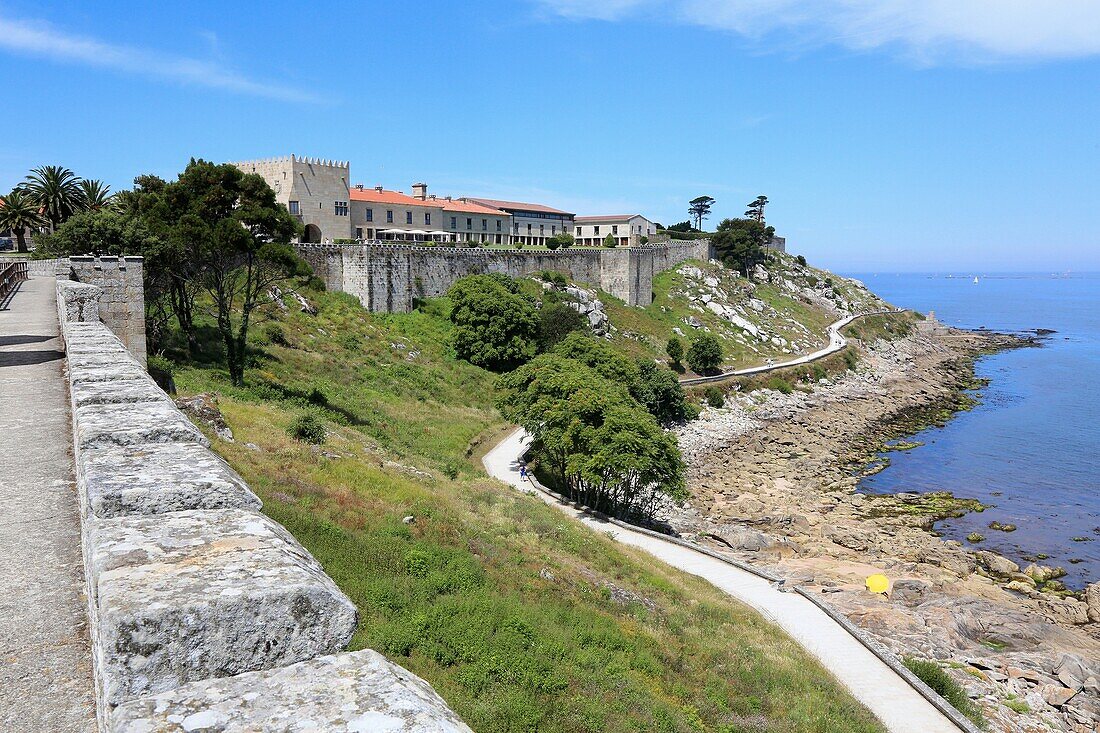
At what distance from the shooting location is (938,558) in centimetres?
3003

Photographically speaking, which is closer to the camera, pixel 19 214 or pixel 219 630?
pixel 219 630

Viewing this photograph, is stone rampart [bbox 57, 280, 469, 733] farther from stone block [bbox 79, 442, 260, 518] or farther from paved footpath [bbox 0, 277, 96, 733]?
paved footpath [bbox 0, 277, 96, 733]

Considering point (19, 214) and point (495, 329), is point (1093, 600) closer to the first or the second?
point (495, 329)

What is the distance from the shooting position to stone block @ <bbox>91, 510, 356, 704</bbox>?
2760 millimetres

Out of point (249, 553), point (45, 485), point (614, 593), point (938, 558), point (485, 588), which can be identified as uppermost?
point (249, 553)

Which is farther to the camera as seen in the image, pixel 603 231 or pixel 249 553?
pixel 603 231

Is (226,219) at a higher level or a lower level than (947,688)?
higher

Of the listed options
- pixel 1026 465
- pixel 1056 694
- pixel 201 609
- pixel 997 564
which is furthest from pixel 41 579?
pixel 1026 465

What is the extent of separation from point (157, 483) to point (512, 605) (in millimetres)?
7888

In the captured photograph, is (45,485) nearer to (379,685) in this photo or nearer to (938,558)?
(379,685)

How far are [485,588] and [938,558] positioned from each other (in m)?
25.9

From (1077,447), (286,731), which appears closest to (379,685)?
(286,731)

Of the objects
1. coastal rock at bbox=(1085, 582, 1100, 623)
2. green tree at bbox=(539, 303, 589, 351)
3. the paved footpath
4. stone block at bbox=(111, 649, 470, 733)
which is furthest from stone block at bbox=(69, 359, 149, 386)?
green tree at bbox=(539, 303, 589, 351)

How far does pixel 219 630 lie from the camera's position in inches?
113
